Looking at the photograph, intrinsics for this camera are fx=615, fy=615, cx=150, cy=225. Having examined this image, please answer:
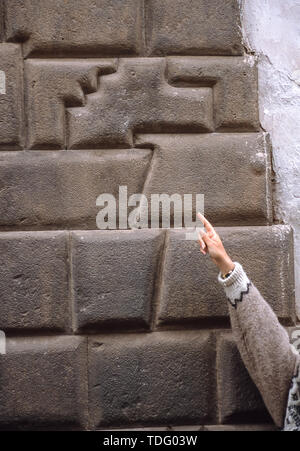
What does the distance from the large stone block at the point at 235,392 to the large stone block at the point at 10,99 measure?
3.64 feet

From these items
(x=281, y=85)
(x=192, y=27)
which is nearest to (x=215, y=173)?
(x=281, y=85)

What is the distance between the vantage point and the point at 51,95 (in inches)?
92.9

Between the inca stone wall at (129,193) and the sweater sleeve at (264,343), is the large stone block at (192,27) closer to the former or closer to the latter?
the inca stone wall at (129,193)

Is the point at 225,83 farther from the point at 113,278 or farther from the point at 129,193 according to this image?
the point at 113,278

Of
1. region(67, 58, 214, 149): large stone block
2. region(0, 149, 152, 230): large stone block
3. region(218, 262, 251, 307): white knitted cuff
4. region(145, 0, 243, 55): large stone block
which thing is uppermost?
region(145, 0, 243, 55): large stone block

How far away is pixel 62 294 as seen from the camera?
2.30m

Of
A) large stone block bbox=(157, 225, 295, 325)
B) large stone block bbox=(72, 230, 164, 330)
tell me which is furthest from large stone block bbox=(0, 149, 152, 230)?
large stone block bbox=(157, 225, 295, 325)

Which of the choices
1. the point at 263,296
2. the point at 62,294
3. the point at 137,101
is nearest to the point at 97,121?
the point at 137,101

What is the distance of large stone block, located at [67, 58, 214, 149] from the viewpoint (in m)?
2.36

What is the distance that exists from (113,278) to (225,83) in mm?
880

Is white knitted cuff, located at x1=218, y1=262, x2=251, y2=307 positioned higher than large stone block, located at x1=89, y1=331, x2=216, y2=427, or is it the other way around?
white knitted cuff, located at x1=218, y1=262, x2=251, y2=307

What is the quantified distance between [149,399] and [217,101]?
117cm

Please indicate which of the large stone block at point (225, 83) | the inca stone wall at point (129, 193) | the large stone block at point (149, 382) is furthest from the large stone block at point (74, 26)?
the large stone block at point (149, 382)

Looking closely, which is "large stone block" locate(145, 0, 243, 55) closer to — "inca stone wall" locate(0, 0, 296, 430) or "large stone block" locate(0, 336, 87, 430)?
"inca stone wall" locate(0, 0, 296, 430)
